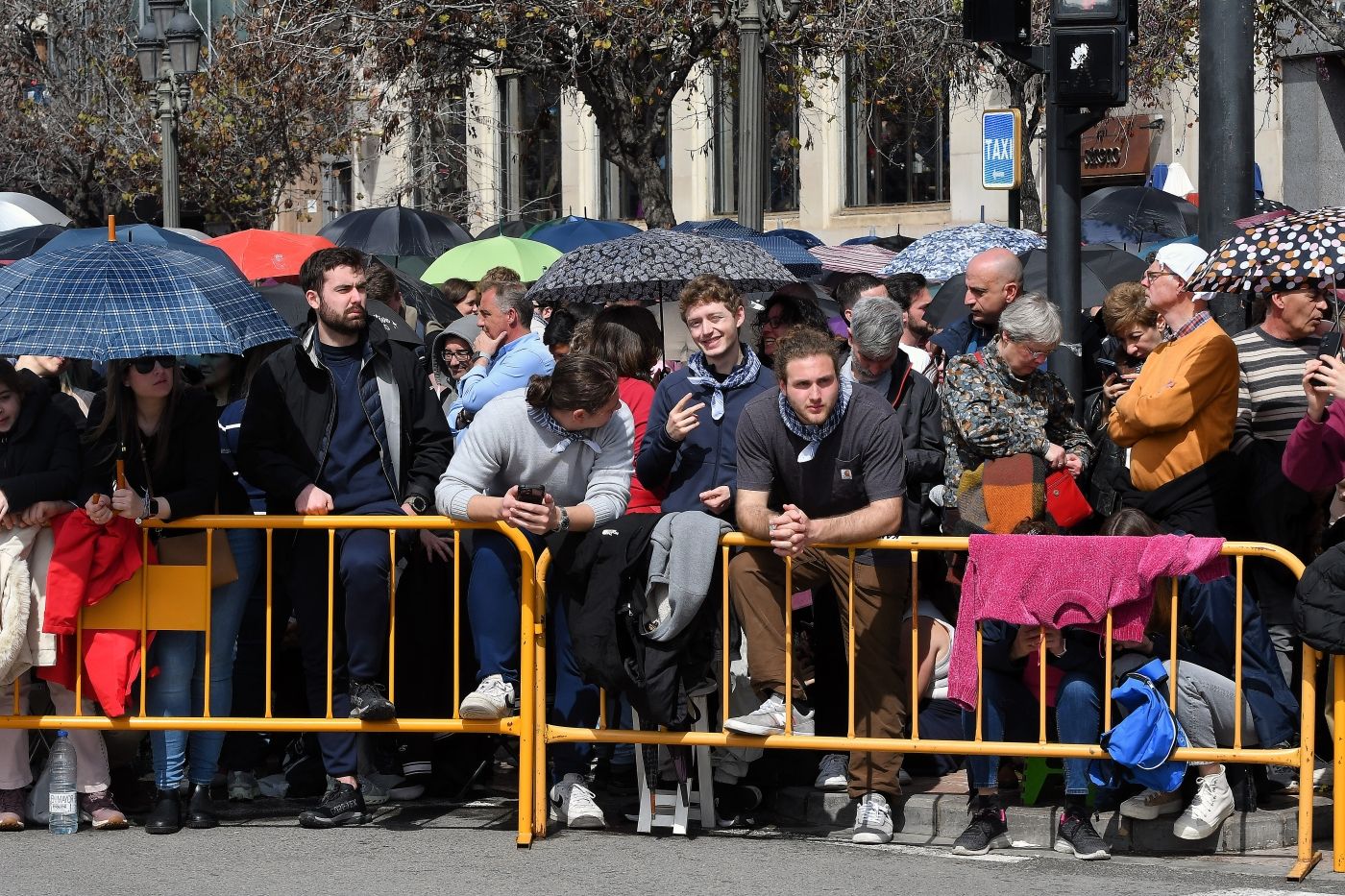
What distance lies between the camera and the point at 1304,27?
18.6 meters

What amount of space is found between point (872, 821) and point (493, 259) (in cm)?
835

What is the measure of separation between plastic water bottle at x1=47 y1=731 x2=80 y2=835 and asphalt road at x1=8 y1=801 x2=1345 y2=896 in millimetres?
82

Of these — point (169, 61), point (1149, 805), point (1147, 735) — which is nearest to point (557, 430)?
point (1147, 735)

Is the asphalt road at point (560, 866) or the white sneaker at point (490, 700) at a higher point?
the white sneaker at point (490, 700)

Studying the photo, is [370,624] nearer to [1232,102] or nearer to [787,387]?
[787,387]

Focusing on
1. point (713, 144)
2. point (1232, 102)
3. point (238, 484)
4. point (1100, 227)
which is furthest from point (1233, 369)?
point (713, 144)

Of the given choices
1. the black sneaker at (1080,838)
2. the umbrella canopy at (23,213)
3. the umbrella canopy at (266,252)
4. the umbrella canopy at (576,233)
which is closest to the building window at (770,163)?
the umbrella canopy at (576,233)

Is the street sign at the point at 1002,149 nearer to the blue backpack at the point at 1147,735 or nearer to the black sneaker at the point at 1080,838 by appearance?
the blue backpack at the point at 1147,735

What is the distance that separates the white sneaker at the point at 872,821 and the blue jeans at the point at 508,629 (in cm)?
108

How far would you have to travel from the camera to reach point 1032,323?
26.3 ft

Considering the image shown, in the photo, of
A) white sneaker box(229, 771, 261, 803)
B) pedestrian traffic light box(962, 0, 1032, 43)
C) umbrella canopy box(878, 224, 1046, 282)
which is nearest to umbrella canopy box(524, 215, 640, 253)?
umbrella canopy box(878, 224, 1046, 282)

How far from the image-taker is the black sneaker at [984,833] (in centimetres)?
714

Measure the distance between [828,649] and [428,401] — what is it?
1909mm

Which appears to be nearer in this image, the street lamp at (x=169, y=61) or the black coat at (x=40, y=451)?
the black coat at (x=40, y=451)
